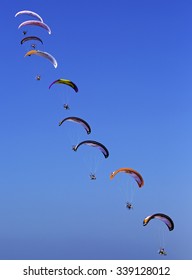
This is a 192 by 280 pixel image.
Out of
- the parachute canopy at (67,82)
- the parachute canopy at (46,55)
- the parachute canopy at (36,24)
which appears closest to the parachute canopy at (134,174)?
the parachute canopy at (67,82)

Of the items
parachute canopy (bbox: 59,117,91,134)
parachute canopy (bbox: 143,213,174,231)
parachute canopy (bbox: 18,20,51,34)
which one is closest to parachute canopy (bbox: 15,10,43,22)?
parachute canopy (bbox: 18,20,51,34)

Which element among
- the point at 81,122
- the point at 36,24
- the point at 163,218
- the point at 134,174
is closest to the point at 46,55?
the point at 36,24

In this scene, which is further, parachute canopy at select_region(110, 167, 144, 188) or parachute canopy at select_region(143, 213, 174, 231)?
parachute canopy at select_region(110, 167, 144, 188)

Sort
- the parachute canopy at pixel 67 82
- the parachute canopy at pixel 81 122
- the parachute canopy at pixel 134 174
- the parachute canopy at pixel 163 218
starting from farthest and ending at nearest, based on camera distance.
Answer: the parachute canopy at pixel 67 82
the parachute canopy at pixel 81 122
the parachute canopy at pixel 134 174
the parachute canopy at pixel 163 218

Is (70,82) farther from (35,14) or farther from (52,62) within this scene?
(35,14)

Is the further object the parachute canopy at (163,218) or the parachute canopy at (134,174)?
the parachute canopy at (134,174)

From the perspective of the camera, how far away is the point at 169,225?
142 ft

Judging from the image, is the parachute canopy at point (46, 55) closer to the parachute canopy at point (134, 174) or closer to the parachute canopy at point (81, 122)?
the parachute canopy at point (81, 122)

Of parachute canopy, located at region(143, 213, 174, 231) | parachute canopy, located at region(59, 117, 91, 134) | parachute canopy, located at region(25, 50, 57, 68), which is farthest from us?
parachute canopy, located at region(25, 50, 57, 68)

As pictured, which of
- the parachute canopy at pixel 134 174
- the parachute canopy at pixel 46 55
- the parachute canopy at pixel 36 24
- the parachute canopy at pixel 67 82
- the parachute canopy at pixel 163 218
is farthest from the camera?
the parachute canopy at pixel 36 24

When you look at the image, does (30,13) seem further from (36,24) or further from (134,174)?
(134,174)

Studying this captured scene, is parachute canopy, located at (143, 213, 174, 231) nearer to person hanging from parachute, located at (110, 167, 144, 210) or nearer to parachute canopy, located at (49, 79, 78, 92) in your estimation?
person hanging from parachute, located at (110, 167, 144, 210)
